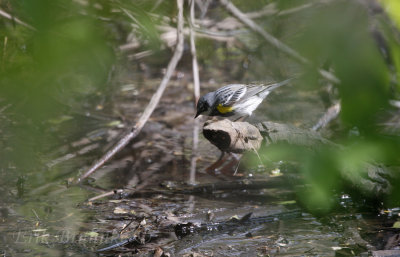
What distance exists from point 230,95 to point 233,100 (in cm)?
6

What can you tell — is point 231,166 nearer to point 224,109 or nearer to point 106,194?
point 224,109

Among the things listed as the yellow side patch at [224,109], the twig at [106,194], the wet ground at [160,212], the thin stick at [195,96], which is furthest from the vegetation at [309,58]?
the yellow side patch at [224,109]

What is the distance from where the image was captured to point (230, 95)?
5.57 m

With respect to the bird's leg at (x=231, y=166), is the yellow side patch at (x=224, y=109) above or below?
above

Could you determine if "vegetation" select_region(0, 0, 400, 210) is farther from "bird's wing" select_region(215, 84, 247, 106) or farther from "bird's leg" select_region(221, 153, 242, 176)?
"bird's wing" select_region(215, 84, 247, 106)

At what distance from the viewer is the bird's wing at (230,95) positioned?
18.1 feet

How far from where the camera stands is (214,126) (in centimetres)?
287

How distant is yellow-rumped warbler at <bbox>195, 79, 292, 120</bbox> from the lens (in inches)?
213

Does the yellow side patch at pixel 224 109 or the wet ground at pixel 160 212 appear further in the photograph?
the yellow side patch at pixel 224 109

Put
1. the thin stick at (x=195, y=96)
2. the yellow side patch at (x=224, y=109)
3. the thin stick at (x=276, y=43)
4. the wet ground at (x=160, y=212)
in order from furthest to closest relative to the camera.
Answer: the yellow side patch at (x=224, y=109), the thin stick at (x=195, y=96), the wet ground at (x=160, y=212), the thin stick at (x=276, y=43)

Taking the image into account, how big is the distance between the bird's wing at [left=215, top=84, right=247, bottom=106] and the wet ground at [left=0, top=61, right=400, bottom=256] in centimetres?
64

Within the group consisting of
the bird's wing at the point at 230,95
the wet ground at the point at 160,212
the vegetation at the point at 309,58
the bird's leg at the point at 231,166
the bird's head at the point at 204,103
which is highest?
the bird's wing at the point at 230,95

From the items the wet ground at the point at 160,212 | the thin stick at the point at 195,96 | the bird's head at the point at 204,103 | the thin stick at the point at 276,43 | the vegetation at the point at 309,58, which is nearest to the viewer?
the vegetation at the point at 309,58

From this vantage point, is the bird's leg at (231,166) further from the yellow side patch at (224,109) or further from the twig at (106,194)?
the twig at (106,194)
